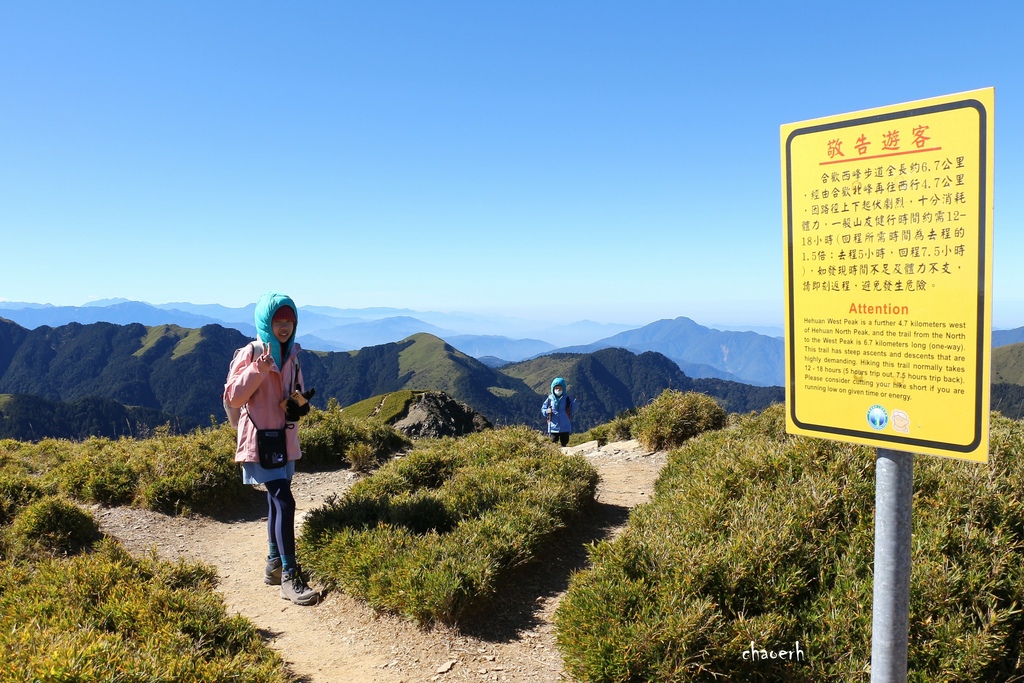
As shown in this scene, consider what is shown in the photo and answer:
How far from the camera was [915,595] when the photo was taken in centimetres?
403

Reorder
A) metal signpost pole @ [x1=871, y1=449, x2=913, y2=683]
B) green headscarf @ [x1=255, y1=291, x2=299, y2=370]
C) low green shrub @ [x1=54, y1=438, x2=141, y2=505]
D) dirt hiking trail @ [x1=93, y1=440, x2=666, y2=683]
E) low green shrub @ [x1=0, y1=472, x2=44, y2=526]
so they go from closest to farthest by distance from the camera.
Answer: metal signpost pole @ [x1=871, y1=449, x2=913, y2=683] < dirt hiking trail @ [x1=93, y1=440, x2=666, y2=683] < green headscarf @ [x1=255, y1=291, x2=299, y2=370] < low green shrub @ [x1=0, y1=472, x2=44, y2=526] < low green shrub @ [x1=54, y1=438, x2=141, y2=505]

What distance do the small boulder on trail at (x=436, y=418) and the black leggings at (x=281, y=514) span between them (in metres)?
12.0

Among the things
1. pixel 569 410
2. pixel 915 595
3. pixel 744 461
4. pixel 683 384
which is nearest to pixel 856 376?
pixel 915 595

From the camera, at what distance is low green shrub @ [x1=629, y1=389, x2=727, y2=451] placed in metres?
11.6

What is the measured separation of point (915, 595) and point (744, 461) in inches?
90.1

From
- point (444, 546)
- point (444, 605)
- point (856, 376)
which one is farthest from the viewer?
point (444, 546)

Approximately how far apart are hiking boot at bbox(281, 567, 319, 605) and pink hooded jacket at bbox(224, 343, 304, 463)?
1242 mm

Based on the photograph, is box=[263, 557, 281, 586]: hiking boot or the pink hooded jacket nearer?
the pink hooded jacket

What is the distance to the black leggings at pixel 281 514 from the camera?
5.86 meters

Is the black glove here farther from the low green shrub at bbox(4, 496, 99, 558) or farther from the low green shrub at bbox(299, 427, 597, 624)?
the low green shrub at bbox(4, 496, 99, 558)

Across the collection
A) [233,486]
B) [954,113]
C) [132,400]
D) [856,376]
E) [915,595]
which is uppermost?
[954,113]

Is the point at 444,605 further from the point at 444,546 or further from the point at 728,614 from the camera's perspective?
the point at 728,614

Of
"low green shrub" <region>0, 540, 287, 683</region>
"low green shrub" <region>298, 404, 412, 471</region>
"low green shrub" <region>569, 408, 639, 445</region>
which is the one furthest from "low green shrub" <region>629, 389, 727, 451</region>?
"low green shrub" <region>0, 540, 287, 683</region>

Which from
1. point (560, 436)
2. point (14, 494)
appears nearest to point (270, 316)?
point (14, 494)
